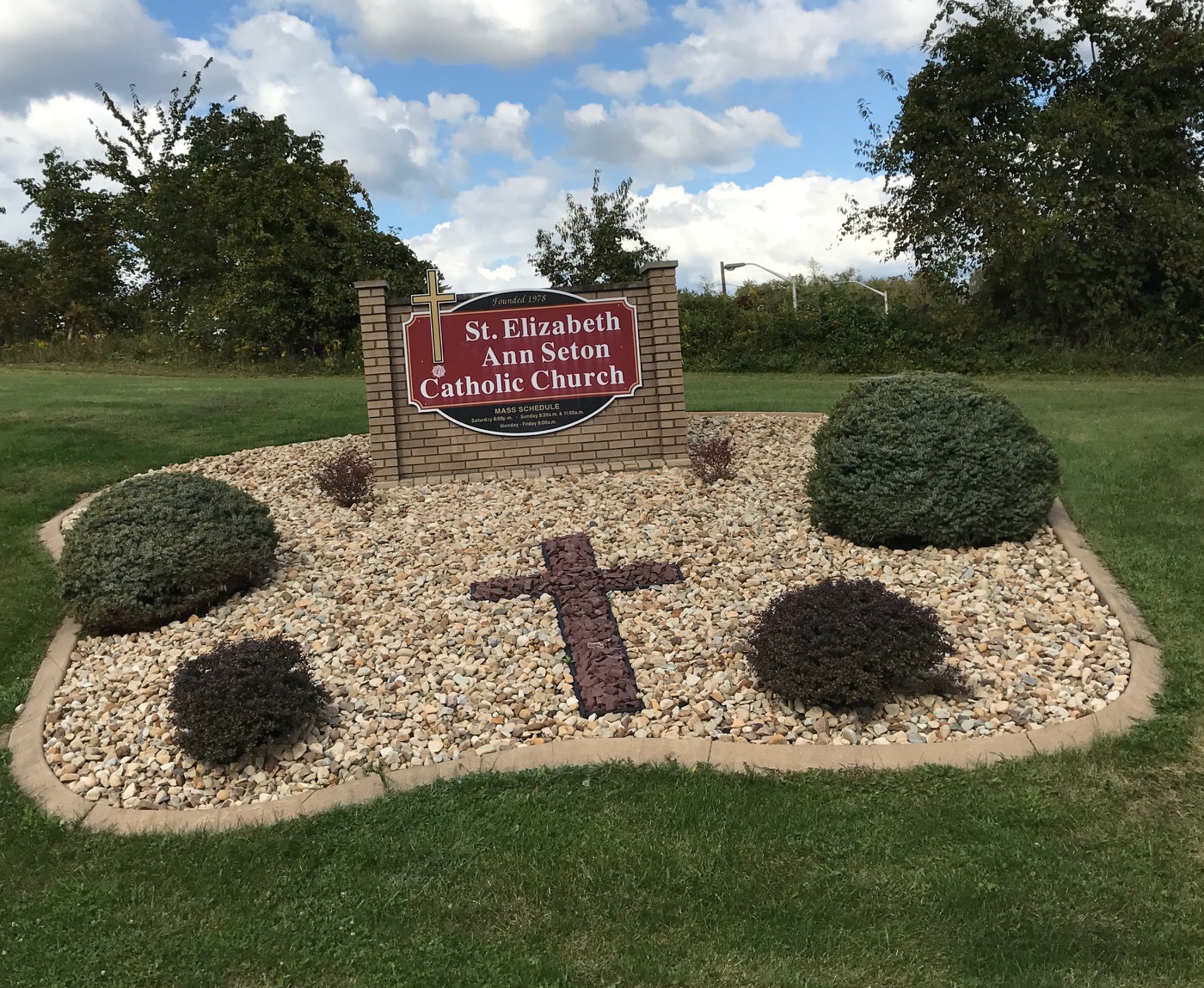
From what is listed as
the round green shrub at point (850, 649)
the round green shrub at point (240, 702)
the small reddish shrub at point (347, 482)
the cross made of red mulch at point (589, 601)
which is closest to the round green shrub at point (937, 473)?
the cross made of red mulch at point (589, 601)

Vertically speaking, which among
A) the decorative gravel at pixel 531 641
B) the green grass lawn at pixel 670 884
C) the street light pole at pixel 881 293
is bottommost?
the green grass lawn at pixel 670 884

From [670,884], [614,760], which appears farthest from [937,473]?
[670,884]

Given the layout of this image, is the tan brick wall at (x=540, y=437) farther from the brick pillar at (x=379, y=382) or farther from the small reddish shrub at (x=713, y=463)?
the small reddish shrub at (x=713, y=463)

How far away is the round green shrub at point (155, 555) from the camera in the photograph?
20.6ft

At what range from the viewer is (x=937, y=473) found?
664 cm

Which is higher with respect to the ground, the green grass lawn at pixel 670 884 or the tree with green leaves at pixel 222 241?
the tree with green leaves at pixel 222 241

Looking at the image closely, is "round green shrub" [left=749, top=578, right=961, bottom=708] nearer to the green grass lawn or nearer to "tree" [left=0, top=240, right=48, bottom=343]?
the green grass lawn

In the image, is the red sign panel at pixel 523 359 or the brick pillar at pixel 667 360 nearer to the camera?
the red sign panel at pixel 523 359

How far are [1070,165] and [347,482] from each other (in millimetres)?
19053

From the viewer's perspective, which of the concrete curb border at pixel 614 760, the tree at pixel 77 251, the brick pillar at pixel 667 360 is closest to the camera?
the concrete curb border at pixel 614 760

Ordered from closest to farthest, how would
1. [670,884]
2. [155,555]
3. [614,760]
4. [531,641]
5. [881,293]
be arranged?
[670,884], [614,760], [531,641], [155,555], [881,293]

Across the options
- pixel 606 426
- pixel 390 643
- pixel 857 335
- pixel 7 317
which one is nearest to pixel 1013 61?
pixel 857 335

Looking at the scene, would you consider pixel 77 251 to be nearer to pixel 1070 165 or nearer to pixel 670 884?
pixel 1070 165

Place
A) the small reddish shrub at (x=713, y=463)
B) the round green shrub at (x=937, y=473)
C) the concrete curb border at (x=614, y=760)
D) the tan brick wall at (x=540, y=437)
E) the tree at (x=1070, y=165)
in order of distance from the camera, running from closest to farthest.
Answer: the concrete curb border at (x=614, y=760), the round green shrub at (x=937, y=473), the small reddish shrub at (x=713, y=463), the tan brick wall at (x=540, y=437), the tree at (x=1070, y=165)
